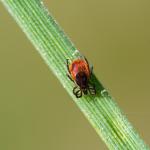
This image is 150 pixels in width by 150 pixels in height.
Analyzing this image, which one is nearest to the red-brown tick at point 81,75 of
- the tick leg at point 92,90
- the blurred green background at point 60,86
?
the tick leg at point 92,90

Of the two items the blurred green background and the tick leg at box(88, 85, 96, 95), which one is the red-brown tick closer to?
the tick leg at box(88, 85, 96, 95)

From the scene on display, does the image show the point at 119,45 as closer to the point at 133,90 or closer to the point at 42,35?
the point at 133,90

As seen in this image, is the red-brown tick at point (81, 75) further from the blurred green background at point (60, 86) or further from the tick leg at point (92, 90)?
the blurred green background at point (60, 86)

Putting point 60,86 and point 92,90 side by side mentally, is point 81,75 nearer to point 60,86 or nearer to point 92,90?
point 92,90

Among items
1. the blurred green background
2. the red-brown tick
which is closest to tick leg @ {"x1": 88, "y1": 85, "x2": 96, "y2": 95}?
the red-brown tick

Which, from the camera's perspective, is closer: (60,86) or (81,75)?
(81,75)

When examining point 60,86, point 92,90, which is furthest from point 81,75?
point 60,86

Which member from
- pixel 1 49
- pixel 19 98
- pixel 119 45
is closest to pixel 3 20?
pixel 1 49
